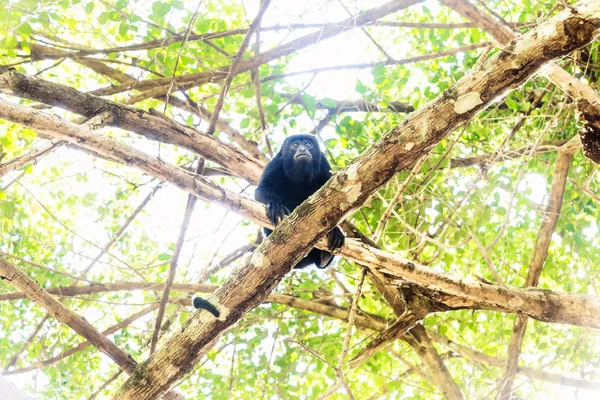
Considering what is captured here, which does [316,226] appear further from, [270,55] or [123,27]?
[123,27]

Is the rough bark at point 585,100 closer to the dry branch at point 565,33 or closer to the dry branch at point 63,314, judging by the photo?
the dry branch at point 565,33

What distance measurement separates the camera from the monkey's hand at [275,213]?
3016mm

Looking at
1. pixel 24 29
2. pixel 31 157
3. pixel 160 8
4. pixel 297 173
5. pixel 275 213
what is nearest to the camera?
pixel 31 157

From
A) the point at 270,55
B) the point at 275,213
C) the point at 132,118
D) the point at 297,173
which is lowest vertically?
the point at 275,213

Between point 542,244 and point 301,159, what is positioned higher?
point 301,159

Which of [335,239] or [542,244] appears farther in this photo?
[542,244]

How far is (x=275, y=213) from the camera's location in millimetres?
3156

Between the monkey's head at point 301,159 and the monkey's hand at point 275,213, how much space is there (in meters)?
0.84

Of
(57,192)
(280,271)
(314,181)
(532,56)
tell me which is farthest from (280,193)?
(57,192)

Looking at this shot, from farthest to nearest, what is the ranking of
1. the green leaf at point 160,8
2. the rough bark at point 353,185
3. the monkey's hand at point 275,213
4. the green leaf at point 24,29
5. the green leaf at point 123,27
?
the green leaf at point 123,27
the green leaf at point 160,8
the green leaf at point 24,29
the monkey's hand at point 275,213
the rough bark at point 353,185

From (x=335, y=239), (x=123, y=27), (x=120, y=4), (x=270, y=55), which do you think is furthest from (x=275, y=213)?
(x=120, y=4)

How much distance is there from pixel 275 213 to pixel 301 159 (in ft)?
3.23

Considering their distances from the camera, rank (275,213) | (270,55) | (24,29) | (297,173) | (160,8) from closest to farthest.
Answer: (275,213) → (24,29) → (160,8) → (270,55) → (297,173)

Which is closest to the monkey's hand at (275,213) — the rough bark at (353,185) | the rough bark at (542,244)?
the rough bark at (353,185)
